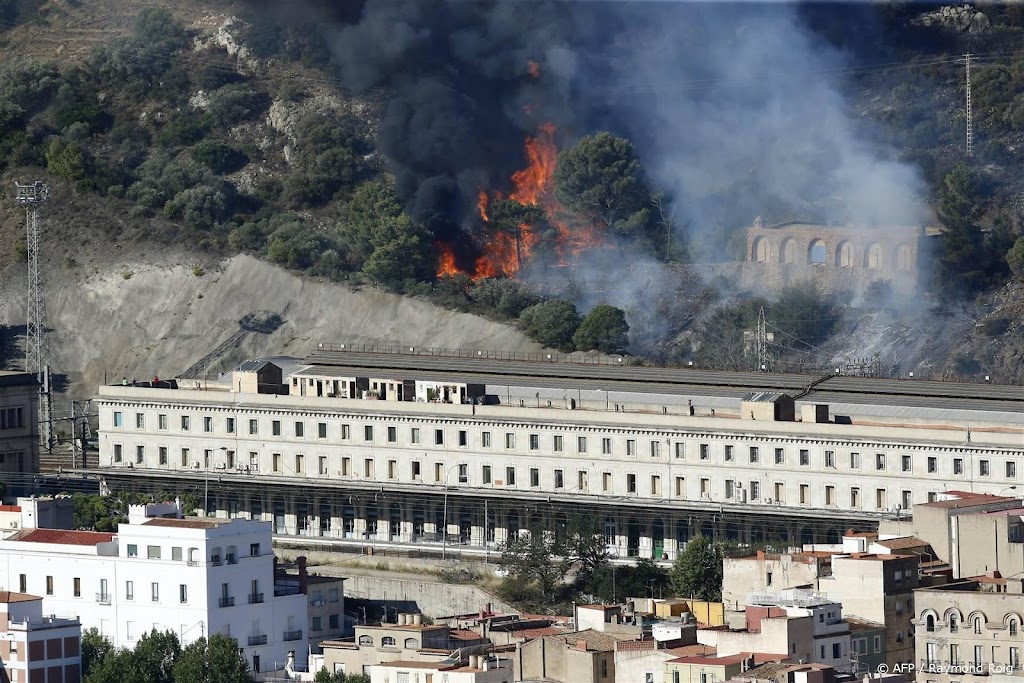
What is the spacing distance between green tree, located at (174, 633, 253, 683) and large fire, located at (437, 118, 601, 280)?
251ft

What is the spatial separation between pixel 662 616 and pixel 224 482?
114ft

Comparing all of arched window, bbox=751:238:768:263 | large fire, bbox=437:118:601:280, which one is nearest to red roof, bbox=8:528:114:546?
large fire, bbox=437:118:601:280

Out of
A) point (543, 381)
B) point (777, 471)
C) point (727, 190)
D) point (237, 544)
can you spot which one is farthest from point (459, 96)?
point (237, 544)

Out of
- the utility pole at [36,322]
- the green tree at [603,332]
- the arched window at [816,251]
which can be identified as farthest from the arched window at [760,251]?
the utility pole at [36,322]

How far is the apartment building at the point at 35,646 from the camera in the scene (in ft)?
363

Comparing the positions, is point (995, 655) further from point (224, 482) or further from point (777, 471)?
point (224, 482)

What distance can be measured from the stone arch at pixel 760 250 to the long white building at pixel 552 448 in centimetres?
3390

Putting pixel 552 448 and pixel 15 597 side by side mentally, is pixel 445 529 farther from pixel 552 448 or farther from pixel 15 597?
pixel 15 597

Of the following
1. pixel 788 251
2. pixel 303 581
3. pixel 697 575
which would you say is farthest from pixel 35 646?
pixel 788 251

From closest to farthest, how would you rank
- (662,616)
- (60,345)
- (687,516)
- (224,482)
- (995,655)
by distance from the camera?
1. (995,655)
2. (662,616)
3. (687,516)
4. (224,482)
5. (60,345)

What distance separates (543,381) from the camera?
15000 centimetres

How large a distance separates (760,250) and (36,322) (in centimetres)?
3964

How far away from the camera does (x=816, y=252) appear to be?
7347 inches

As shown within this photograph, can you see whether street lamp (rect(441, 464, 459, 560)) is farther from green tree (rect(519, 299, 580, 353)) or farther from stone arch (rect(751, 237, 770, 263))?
stone arch (rect(751, 237, 770, 263))
